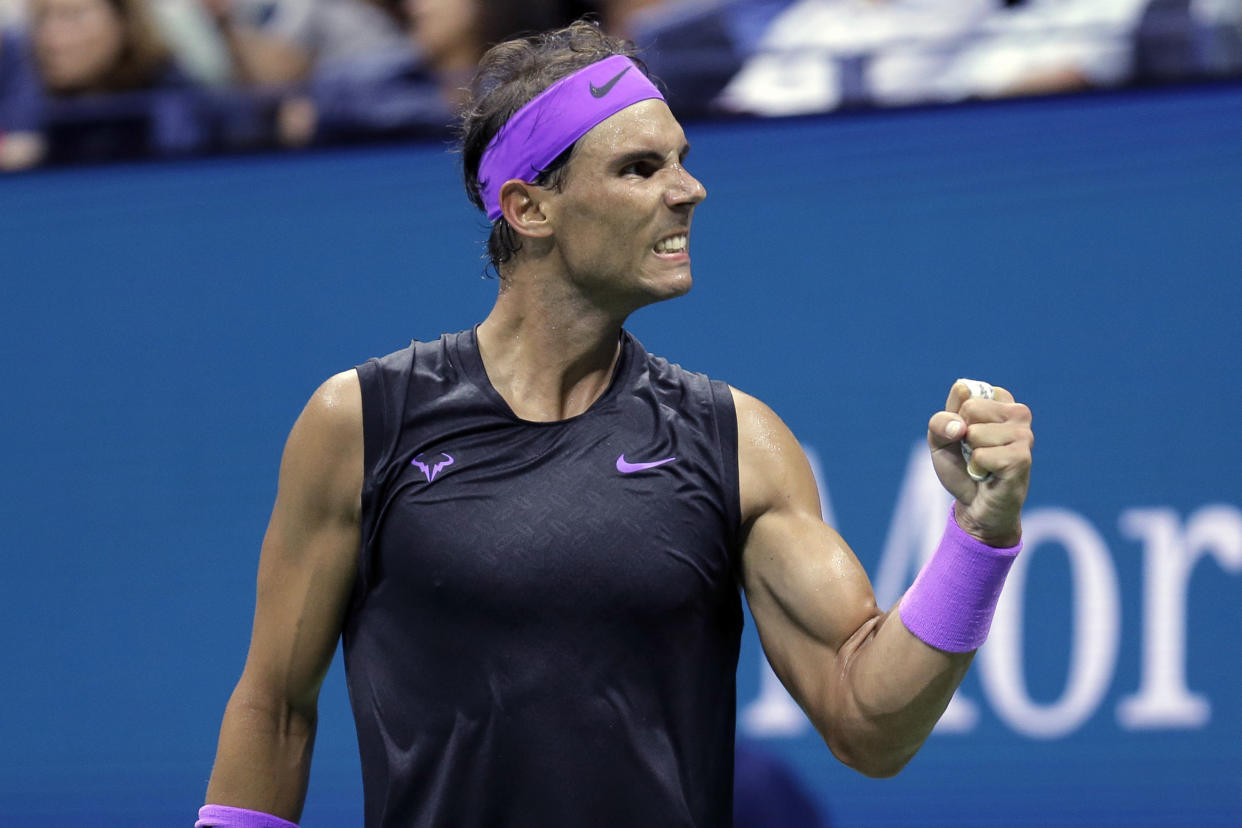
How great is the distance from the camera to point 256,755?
7.75ft

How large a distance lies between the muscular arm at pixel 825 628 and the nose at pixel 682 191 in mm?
305

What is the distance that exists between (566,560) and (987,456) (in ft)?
A: 1.99

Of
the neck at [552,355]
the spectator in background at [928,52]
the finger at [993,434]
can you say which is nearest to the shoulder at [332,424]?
the neck at [552,355]

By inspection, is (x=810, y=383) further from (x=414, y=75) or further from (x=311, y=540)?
(x=311, y=540)

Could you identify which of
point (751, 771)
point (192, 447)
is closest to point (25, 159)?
point (192, 447)

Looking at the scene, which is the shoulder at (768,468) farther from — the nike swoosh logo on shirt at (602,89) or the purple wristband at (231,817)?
the purple wristband at (231,817)

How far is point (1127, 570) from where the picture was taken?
157 inches

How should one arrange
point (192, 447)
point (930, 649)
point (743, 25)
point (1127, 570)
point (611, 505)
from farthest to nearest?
point (192, 447) < point (743, 25) < point (1127, 570) < point (611, 505) < point (930, 649)

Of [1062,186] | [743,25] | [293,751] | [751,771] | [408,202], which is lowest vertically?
[751,771]

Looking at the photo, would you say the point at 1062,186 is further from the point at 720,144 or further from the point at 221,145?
the point at 221,145

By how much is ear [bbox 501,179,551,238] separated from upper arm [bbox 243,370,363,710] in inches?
13.4

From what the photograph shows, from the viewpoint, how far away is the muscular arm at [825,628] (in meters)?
2.11

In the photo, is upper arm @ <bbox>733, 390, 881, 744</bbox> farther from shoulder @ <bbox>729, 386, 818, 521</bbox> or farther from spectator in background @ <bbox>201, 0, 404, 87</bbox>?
spectator in background @ <bbox>201, 0, 404, 87</bbox>

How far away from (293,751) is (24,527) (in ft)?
8.79
